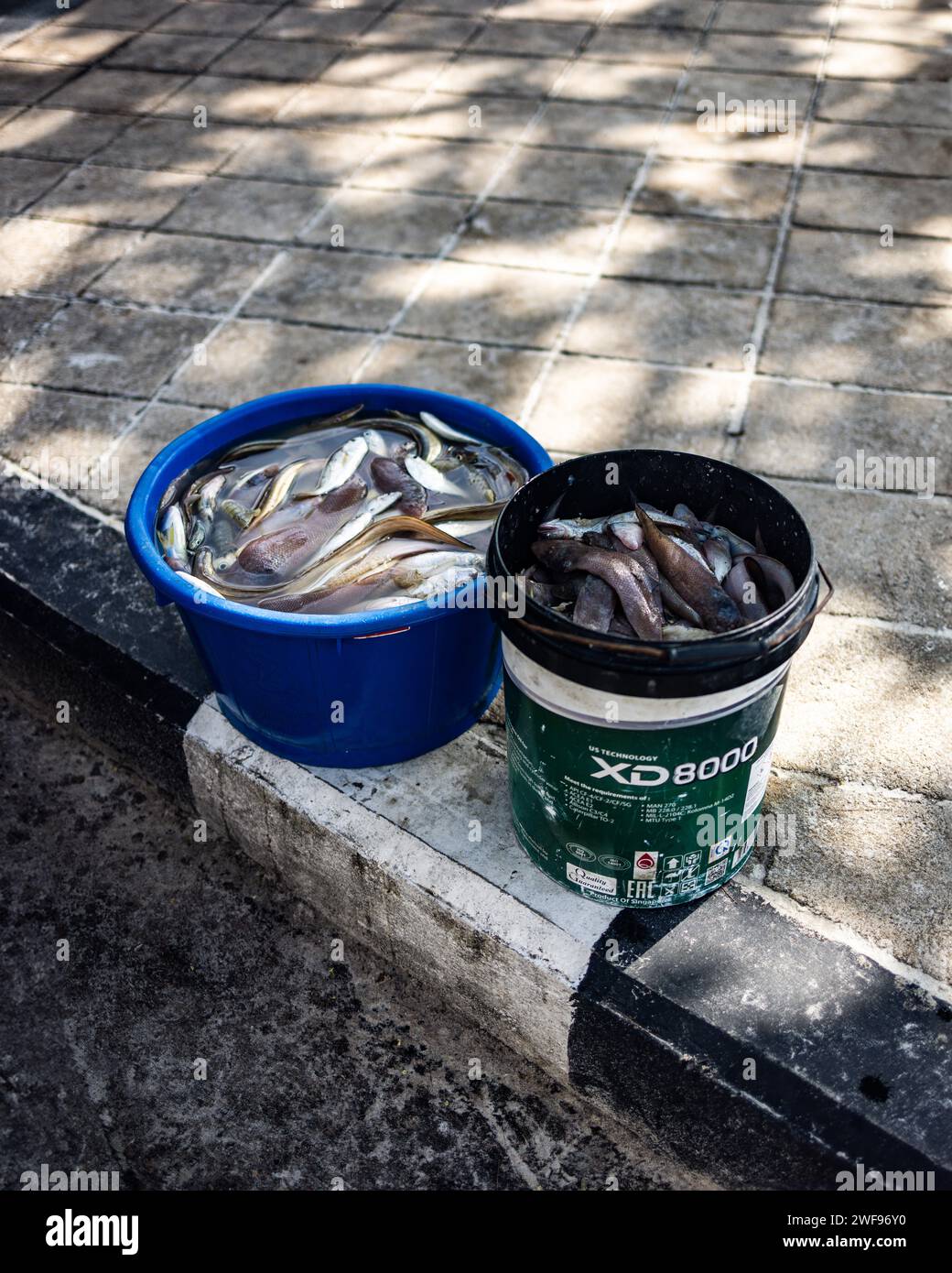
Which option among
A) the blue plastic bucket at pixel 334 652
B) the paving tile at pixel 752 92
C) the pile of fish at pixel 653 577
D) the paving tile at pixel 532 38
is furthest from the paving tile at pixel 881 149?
the pile of fish at pixel 653 577

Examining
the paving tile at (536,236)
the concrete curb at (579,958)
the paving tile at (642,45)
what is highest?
the paving tile at (642,45)

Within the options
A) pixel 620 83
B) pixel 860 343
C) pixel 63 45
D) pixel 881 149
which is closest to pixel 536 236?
pixel 860 343

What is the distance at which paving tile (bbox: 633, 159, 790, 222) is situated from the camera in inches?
207

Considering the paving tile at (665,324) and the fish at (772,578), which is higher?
the fish at (772,578)

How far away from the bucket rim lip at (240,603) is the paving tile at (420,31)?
4513 mm

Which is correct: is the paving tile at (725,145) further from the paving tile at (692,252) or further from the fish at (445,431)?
the fish at (445,431)

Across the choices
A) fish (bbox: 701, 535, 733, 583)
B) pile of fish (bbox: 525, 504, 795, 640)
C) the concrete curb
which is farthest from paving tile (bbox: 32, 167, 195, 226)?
fish (bbox: 701, 535, 733, 583)

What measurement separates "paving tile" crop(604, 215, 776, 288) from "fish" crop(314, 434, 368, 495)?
7.51 ft

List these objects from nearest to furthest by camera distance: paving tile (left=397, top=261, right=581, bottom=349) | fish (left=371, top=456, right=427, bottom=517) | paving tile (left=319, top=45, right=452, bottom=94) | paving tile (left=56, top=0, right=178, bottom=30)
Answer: fish (left=371, top=456, right=427, bottom=517)
paving tile (left=397, top=261, right=581, bottom=349)
paving tile (left=319, top=45, right=452, bottom=94)
paving tile (left=56, top=0, right=178, bottom=30)

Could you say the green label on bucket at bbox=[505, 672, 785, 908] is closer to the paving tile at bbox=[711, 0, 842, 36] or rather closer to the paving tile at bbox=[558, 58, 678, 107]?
the paving tile at bbox=[558, 58, 678, 107]

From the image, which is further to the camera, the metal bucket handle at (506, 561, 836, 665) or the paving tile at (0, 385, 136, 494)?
the paving tile at (0, 385, 136, 494)

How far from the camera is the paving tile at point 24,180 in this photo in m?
5.57
